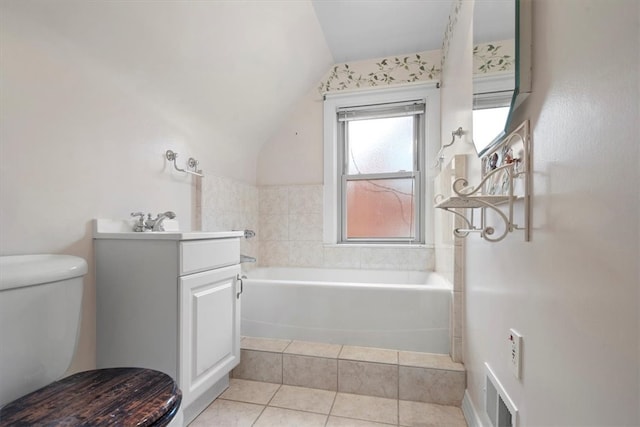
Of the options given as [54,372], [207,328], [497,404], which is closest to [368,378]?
[497,404]

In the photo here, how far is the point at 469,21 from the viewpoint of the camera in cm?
163

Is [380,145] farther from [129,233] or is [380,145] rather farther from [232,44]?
[129,233]

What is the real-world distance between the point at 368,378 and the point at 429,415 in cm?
34

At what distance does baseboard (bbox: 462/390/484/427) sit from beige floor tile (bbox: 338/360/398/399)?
34cm

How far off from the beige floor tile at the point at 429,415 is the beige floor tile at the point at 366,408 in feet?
0.16

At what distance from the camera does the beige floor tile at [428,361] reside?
1668 millimetres

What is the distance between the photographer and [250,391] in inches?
69.1

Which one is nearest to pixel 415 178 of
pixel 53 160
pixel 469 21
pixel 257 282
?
pixel 469 21

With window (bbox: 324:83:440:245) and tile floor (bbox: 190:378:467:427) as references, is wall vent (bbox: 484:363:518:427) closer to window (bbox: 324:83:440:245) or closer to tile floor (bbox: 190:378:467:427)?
tile floor (bbox: 190:378:467:427)

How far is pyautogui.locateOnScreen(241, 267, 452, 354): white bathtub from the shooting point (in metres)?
1.85

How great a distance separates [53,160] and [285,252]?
6.39ft

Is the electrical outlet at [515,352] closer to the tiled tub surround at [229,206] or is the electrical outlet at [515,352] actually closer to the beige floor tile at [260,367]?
the beige floor tile at [260,367]

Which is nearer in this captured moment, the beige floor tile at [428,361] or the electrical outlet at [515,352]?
the electrical outlet at [515,352]

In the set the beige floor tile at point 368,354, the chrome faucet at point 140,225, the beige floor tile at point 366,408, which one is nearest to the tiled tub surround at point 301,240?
the beige floor tile at point 368,354
